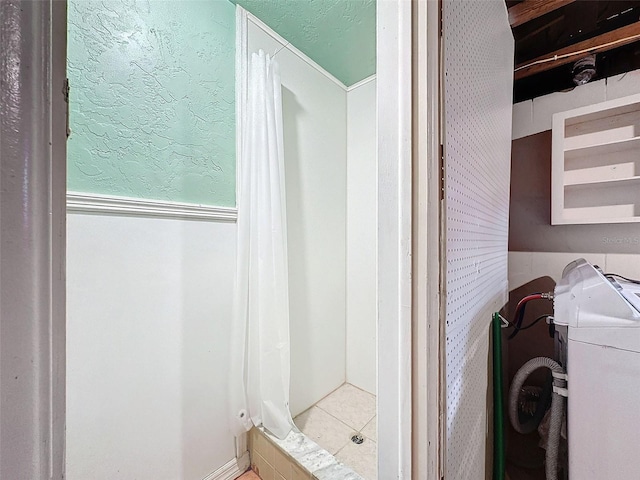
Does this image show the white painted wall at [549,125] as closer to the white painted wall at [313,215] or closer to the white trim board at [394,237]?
the white painted wall at [313,215]

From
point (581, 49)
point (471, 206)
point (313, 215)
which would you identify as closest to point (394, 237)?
point (471, 206)

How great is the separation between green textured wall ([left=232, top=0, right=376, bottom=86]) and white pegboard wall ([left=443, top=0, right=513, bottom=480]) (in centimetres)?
72

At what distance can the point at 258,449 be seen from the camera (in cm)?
137

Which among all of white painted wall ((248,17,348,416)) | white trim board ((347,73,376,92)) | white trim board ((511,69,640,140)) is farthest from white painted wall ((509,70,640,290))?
white painted wall ((248,17,348,416))

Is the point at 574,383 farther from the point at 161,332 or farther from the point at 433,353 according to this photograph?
the point at 161,332

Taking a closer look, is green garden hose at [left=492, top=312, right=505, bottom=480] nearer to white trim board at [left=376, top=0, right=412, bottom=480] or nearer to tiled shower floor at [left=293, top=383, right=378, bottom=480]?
tiled shower floor at [left=293, top=383, right=378, bottom=480]

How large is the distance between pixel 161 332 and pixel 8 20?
109cm

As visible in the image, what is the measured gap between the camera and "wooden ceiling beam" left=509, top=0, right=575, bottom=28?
4.06ft

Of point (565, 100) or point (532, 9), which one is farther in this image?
point (565, 100)

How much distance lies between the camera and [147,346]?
108cm

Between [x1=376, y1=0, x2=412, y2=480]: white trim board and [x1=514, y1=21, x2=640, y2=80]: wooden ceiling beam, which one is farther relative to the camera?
[x1=514, y1=21, x2=640, y2=80]: wooden ceiling beam

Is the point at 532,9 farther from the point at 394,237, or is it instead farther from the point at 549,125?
the point at 394,237

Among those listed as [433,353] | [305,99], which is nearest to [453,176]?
[433,353]

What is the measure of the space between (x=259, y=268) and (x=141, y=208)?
0.59 metres
